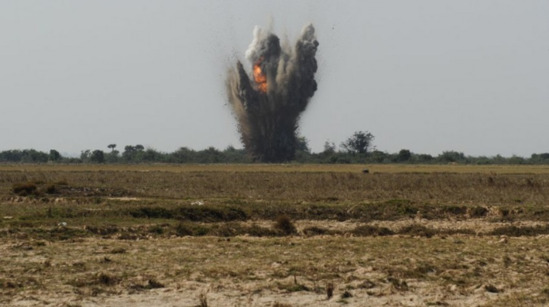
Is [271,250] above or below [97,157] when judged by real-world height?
below

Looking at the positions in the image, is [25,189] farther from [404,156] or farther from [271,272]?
[404,156]

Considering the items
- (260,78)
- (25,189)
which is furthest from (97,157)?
(25,189)

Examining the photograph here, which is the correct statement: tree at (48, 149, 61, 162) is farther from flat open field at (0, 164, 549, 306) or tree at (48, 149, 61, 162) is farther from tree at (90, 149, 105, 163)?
flat open field at (0, 164, 549, 306)

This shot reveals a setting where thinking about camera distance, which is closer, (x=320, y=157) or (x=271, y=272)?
(x=271, y=272)

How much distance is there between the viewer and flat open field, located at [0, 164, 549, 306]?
2006 cm

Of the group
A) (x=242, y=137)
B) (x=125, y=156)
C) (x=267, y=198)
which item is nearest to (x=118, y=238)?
(x=267, y=198)


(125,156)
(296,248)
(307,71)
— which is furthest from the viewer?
(125,156)

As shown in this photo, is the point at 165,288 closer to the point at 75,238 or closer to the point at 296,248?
the point at 296,248

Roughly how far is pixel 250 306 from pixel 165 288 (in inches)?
112

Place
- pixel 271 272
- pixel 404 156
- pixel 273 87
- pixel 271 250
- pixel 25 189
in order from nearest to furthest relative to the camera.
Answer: pixel 271 272
pixel 271 250
pixel 25 189
pixel 273 87
pixel 404 156

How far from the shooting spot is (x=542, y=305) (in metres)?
18.5

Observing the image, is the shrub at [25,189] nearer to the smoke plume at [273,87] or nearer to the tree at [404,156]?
the smoke plume at [273,87]

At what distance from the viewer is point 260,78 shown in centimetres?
13600

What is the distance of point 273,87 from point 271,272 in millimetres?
112018
